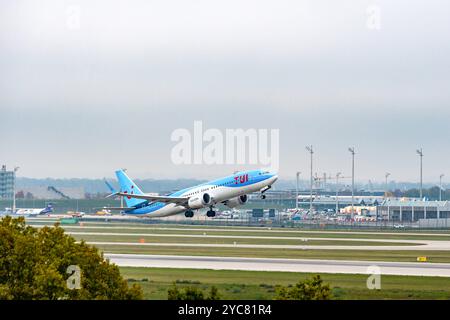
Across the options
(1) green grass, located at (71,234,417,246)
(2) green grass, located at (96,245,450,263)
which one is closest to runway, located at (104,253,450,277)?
(2) green grass, located at (96,245,450,263)

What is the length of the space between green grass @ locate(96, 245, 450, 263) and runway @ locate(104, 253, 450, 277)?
18.3ft

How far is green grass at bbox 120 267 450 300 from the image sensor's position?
73.6 metres

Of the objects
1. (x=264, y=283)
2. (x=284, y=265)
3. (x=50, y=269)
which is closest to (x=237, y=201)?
(x=284, y=265)

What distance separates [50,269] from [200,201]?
280 ft

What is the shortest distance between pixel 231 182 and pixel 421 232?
65.3m

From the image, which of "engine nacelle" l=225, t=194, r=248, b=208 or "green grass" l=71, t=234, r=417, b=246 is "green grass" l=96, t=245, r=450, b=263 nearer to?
"green grass" l=71, t=234, r=417, b=246

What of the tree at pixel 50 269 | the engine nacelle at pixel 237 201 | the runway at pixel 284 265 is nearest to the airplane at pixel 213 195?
the engine nacelle at pixel 237 201

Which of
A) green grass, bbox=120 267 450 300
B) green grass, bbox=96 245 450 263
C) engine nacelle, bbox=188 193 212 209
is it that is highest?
engine nacelle, bbox=188 193 212 209

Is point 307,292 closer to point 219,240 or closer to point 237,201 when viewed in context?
point 237,201

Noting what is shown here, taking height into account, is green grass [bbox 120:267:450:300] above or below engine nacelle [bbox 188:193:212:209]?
below

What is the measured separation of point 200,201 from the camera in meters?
141

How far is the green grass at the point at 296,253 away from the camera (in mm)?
113394
